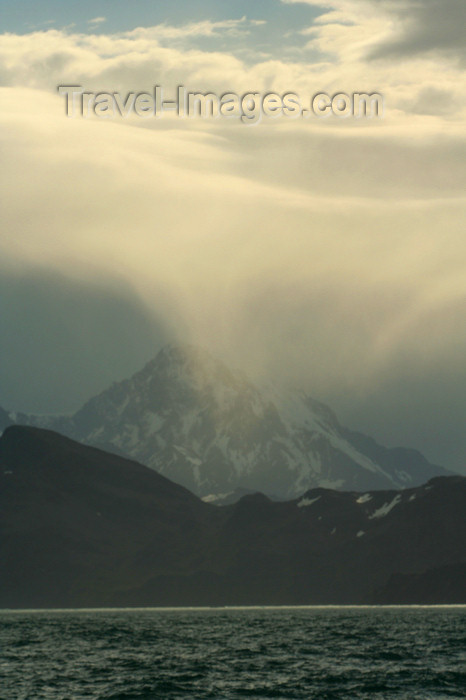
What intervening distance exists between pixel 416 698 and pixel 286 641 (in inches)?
3737

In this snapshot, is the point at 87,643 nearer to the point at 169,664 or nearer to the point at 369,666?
the point at 169,664

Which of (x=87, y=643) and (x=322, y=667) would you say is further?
(x=87, y=643)

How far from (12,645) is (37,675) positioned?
6693 cm

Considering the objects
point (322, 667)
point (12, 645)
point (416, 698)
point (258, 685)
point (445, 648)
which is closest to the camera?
point (416, 698)

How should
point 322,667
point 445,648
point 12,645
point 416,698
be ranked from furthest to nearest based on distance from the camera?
point 12,645, point 445,648, point 322,667, point 416,698

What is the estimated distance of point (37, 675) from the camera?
126312 mm

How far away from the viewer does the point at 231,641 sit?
19712 centimetres

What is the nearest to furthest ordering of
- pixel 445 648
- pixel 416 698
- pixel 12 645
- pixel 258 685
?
pixel 416 698 < pixel 258 685 < pixel 445 648 < pixel 12 645

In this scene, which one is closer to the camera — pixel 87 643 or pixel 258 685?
pixel 258 685

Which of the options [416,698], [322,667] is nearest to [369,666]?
[322,667]

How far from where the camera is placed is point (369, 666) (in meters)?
139

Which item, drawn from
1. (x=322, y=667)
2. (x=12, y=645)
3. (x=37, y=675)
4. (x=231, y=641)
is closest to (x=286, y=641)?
(x=231, y=641)

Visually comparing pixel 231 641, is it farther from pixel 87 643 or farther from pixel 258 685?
pixel 258 685

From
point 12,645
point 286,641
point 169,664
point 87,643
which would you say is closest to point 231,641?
point 286,641
